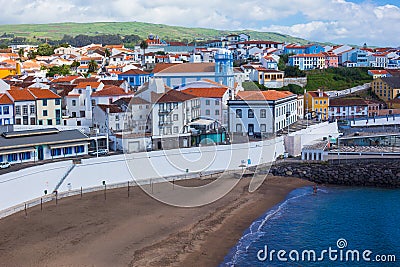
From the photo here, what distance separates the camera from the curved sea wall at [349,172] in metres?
24.0

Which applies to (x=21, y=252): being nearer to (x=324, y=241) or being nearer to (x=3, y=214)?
(x=3, y=214)

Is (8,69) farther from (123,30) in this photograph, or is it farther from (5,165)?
(123,30)

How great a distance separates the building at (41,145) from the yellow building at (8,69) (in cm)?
2397

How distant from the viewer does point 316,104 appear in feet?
128

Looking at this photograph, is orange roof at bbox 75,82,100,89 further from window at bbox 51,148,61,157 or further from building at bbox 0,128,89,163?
window at bbox 51,148,61,157

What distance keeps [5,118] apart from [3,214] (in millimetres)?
11051

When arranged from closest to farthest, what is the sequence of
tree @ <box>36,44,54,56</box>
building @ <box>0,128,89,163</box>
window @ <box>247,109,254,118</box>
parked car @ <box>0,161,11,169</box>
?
parked car @ <box>0,161,11,169</box> < building @ <box>0,128,89,163</box> < window @ <box>247,109,254,118</box> < tree @ <box>36,44,54,56</box>

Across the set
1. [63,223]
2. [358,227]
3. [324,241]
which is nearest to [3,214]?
[63,223]

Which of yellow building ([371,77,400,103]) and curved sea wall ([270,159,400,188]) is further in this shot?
yellow building ([371,77,400,103])

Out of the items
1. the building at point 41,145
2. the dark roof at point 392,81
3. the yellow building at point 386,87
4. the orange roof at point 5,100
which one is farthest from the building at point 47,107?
the dark roof at point 392,81

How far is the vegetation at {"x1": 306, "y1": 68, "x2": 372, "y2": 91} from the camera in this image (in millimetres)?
48188

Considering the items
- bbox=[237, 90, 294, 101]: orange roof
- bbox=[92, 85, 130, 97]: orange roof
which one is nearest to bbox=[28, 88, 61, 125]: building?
bbox=[92, 85, 130, 97]: orange roof

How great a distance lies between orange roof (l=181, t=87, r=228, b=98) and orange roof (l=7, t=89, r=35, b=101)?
8.96 m

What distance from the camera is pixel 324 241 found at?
54.2ft
